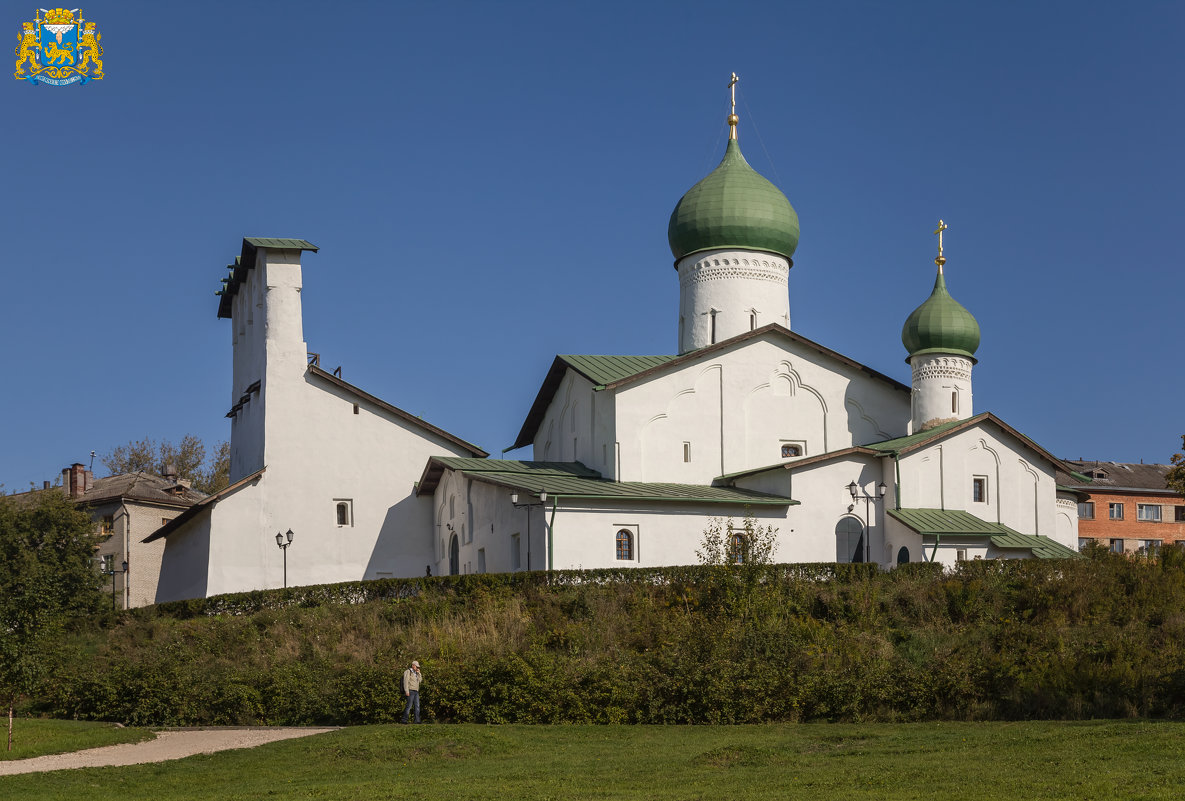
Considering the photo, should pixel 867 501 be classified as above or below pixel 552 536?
above

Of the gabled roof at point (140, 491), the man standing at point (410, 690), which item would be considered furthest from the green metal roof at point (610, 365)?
the gabled roof at point (140, 491)

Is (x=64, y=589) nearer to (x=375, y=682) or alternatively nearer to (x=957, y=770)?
(x=375, y=682)

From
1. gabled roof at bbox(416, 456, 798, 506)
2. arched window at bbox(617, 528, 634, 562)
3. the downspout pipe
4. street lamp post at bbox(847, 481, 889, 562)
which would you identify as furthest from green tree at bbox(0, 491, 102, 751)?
street lamp post at bbox(847, 481, 889, 562)

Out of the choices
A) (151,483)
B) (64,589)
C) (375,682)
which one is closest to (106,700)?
(375,682)

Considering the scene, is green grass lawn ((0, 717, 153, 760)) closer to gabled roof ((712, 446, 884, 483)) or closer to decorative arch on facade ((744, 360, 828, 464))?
gabled roof ((712, 446, 884, 483))

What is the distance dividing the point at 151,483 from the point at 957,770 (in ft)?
137

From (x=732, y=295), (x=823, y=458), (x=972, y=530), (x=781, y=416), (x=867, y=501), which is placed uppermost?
(x=732, y=295)

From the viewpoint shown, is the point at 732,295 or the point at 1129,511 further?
the point at 1129,511

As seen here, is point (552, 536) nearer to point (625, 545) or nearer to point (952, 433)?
point (625, 545)

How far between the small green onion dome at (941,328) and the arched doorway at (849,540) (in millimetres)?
5896

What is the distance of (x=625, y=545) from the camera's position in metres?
29.3

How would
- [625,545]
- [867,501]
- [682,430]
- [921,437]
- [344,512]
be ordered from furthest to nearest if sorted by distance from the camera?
[344,512] → [682,430] → [921,437] → [867,501] → [625,545]

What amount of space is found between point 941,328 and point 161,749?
22.8 meters

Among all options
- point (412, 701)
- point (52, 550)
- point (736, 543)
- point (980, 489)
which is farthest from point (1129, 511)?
point (412, 701)
